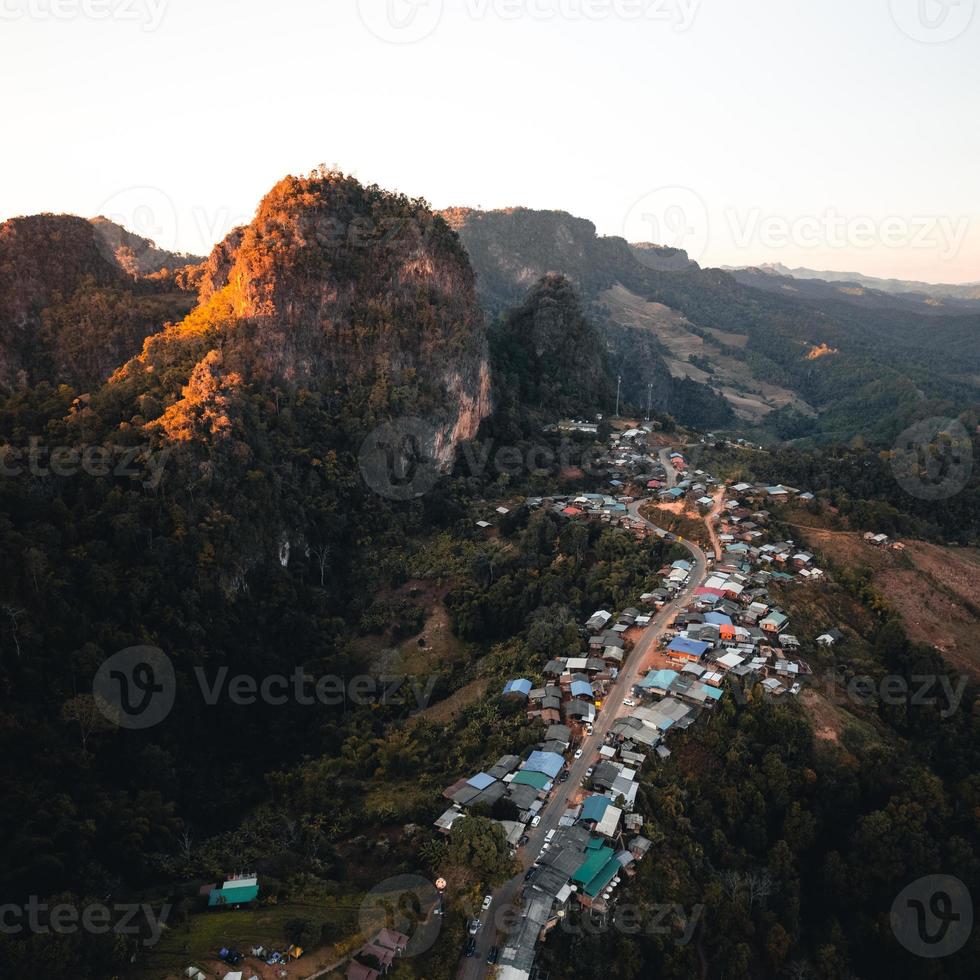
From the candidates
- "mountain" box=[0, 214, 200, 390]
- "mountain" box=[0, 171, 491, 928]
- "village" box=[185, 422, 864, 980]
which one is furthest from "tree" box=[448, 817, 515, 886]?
"mountain" box=[0, 214, 200, 390]

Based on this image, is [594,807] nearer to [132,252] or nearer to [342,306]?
[342,306]

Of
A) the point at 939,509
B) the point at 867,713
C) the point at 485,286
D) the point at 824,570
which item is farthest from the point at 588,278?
the point at 867,713

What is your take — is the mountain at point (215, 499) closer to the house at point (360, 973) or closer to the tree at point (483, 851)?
the house at point (360, 973)

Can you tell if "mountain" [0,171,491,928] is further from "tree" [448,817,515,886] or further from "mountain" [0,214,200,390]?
"tree" [448,817,515,886]

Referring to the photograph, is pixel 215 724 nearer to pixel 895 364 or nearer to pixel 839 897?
pixel 839 897

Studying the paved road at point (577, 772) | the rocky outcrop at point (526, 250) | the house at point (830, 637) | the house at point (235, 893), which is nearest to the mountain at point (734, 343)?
the rocky outcrop at point (526, 250)

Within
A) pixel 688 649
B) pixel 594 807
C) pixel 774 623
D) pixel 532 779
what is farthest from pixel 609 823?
pixel 774 623

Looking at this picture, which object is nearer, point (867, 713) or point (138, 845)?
point (138, 845)
